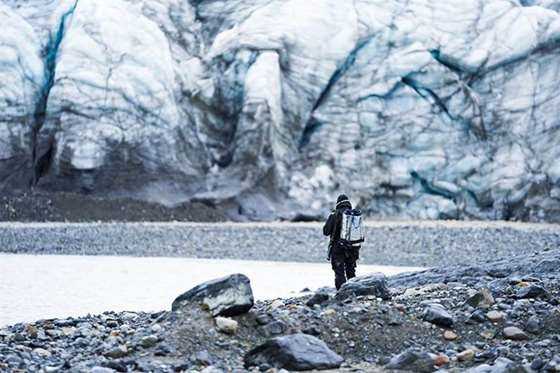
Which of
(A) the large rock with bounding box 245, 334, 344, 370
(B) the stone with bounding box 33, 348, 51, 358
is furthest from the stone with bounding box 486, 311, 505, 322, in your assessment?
(B) the stone with bounding box 33, 348, 51, 358

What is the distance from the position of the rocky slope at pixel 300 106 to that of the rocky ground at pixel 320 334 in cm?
1345

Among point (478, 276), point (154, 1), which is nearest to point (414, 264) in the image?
point (478, 276)

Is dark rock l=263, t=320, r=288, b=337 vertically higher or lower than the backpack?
lower

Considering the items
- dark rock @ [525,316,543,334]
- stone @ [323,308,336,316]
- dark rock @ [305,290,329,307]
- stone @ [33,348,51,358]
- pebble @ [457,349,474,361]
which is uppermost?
dark rock @ [525,316,543,334]

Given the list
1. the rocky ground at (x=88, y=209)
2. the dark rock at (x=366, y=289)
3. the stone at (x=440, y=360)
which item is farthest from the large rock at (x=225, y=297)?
the rocky ground at (x=88, y=209)

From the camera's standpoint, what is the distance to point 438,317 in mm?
5633

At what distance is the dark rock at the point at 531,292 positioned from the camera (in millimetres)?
6191

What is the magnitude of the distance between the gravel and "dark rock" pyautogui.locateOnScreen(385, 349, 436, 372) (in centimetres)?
861

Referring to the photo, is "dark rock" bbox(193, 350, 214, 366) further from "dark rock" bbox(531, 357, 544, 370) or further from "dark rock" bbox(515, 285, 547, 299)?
"dark rock" bbox(515, 285, 547, 299)

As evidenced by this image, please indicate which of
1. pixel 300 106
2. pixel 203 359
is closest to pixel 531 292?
pixel 203 359

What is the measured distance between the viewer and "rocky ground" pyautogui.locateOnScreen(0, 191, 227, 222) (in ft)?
58.4

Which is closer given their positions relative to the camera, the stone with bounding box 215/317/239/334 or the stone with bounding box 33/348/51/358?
the stone with bounding box 33/348/51/358

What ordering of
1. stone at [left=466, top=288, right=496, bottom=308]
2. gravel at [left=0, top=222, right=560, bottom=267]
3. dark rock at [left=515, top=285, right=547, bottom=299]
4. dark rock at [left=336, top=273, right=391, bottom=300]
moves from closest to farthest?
1. stone at [left=466, top=288, right=496, bottom=308]
2. dark rock at [left=515, top=285, right=547, bottom=299]
3. dark rock at [left=336, top=273, right=391, bottom=300]
4. gravel at [left=0, top=222, right=560, bottom=267]

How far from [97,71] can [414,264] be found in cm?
948
